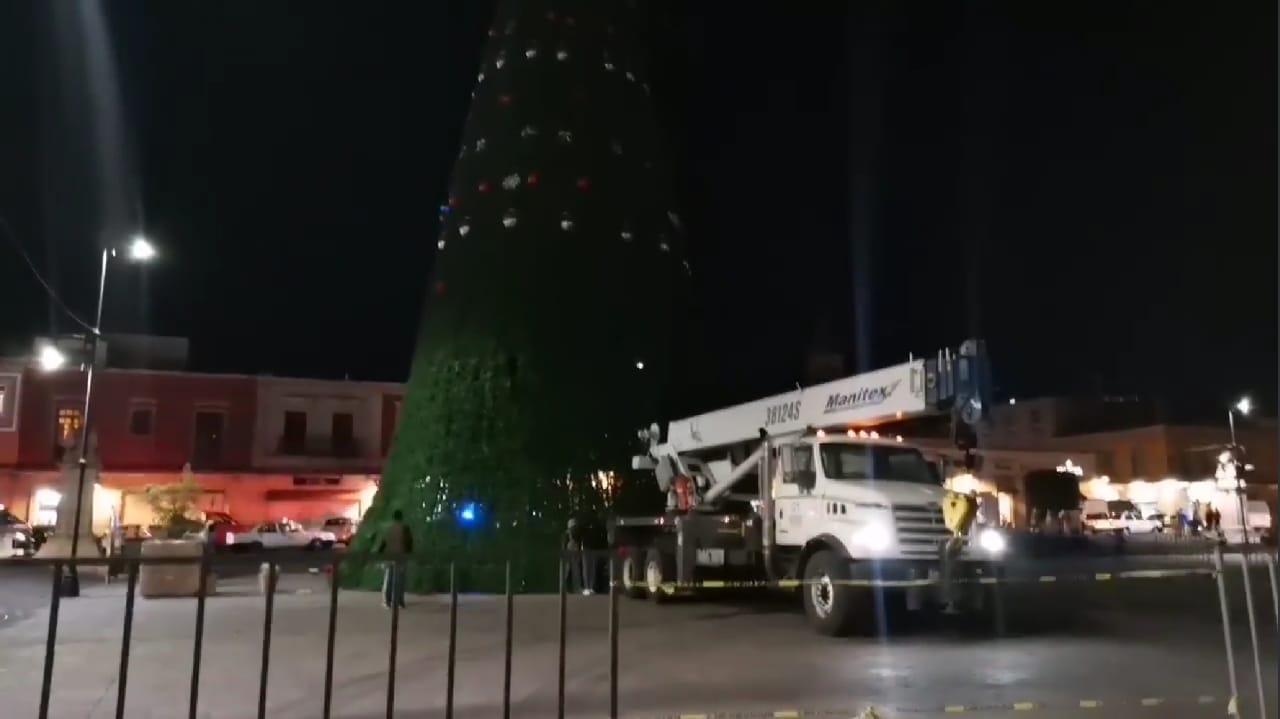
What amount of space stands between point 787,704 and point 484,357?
12497 mm

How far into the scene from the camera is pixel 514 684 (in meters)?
10.0

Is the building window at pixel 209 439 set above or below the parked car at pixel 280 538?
above

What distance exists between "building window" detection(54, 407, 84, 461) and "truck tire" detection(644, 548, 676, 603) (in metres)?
31.7

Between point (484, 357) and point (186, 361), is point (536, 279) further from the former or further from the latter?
point (186, 361)

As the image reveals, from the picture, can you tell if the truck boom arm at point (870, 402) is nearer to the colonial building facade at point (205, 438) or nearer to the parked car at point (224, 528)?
→ the parked car at point (224, 528)

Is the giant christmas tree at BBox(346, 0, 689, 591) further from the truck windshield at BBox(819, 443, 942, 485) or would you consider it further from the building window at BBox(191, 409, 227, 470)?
the building window at BBox(191, 409, 227, 470)

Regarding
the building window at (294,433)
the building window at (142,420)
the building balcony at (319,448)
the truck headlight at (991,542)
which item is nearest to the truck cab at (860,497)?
the truck headlight at (991,542)

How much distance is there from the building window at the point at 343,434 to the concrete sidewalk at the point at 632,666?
2912 centimetres

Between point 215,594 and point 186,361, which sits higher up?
point 186,361

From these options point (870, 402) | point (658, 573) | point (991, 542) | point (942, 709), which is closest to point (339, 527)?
point (658, 573)

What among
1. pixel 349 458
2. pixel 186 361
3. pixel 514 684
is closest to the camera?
pixel 514 684

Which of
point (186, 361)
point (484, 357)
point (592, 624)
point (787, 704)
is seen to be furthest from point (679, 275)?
point (186, 361)

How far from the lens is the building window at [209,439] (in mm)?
43188

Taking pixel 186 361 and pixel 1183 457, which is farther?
pixel 1183 457
